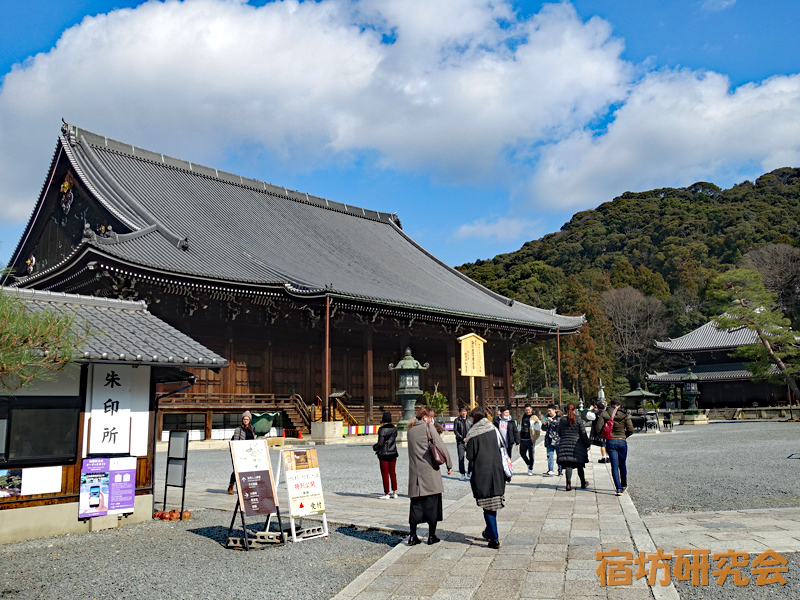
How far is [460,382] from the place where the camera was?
3397cm

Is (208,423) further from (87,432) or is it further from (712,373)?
(712,373)

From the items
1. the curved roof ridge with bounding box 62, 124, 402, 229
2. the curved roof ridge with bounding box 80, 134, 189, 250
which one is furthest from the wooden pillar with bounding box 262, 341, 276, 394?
the curved roof ridge with bounding box 62, 124, 402, 229

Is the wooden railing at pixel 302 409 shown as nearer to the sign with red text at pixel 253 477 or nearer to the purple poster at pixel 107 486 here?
the purple poster at pixel 107 486

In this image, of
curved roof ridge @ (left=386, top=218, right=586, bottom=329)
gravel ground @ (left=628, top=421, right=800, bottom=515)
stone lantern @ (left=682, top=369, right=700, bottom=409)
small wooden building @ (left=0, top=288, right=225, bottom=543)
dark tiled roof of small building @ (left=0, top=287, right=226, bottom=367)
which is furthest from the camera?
stone lantern @ (left=682, top=369, right=700, bottom=409)

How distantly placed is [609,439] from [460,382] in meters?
23.8

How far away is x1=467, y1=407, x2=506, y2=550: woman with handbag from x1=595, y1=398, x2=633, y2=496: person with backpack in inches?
160

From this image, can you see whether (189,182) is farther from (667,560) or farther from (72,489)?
(667,560)

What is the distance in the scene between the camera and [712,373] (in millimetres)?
45719

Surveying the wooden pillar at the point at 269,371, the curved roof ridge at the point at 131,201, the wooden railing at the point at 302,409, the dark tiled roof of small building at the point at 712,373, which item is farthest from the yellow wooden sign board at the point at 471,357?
the dark tiled roof of small building at the point at 712,373

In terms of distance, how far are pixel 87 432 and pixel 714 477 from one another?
10.6 m

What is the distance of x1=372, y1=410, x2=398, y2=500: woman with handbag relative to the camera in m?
10.1

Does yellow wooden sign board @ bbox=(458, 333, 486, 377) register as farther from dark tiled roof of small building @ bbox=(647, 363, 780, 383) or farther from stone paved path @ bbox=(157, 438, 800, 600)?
dark tiled roof of small building @ bbox=(647, 363, 780, 383)

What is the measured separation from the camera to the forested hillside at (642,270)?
54.0m

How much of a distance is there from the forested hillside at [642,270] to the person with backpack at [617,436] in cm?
4024
